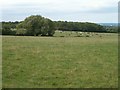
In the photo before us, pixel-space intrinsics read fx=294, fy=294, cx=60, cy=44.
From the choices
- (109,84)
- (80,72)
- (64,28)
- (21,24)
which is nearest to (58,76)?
(80,72)

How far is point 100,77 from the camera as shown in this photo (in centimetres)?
1311

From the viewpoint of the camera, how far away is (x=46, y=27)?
3068 inches

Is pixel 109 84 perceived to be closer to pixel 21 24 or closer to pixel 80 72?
pixel 80 72

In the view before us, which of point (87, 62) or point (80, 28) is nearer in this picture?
point (87, 62)

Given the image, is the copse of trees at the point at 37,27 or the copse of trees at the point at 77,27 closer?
the copse of trees at the point at 37,27

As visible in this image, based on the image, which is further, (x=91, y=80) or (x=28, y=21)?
(x=28, y=21)

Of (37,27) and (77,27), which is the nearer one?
(37,27)

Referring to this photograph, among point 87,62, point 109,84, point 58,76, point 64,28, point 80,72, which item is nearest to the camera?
point 109,84

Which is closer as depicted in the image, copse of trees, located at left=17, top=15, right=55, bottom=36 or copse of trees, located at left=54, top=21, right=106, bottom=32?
copse of trees, located at left=17, top=15, right=55, bottom=36

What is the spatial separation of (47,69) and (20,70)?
55.8 inches

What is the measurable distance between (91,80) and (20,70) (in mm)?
3900

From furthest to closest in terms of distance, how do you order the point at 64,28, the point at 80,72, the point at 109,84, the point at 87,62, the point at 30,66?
1. the point at 64,28
2. the point at 87,62
3. the point at 30,66
4. the point at 80,72
5. the point at 109,84

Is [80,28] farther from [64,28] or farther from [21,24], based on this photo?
[21,24]

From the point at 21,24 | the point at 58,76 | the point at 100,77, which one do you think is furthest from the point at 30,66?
the point at 21,24
